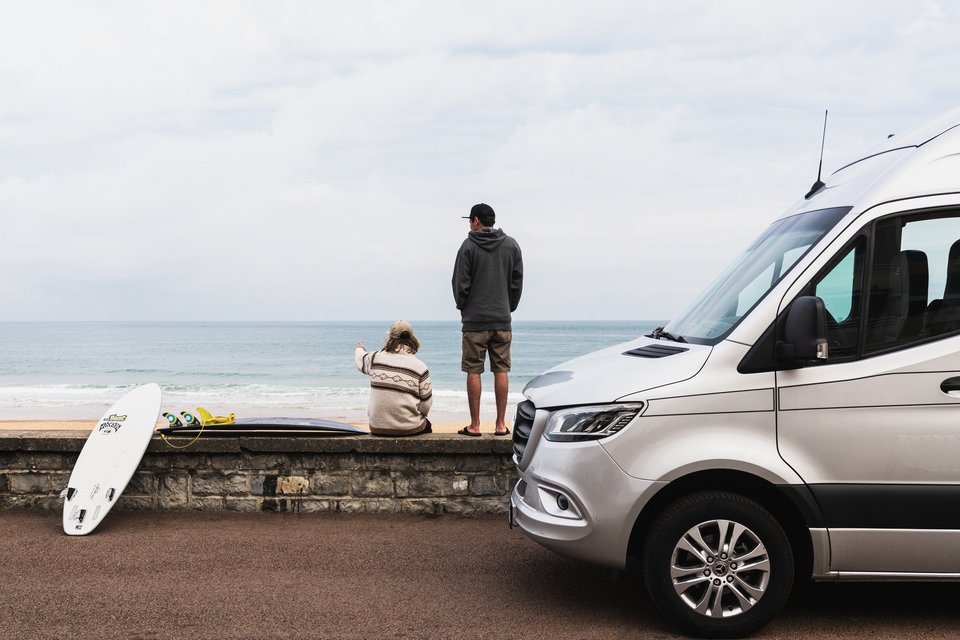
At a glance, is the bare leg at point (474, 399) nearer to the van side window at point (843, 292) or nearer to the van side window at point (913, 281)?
the van side window at point (843, 292)

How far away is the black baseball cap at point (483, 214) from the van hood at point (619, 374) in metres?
2.41

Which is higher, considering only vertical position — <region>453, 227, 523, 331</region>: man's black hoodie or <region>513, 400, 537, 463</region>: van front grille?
<region>453, 227, 523, 331</region>: man's black hoodie

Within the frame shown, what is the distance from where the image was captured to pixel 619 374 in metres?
4.64

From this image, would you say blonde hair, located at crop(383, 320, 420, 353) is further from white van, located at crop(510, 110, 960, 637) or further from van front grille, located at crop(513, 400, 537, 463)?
white van, located at crop(510, 110, 960, 637)

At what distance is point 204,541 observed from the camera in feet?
21.1

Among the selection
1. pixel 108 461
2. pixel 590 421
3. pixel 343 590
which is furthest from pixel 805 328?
pixel 108 461

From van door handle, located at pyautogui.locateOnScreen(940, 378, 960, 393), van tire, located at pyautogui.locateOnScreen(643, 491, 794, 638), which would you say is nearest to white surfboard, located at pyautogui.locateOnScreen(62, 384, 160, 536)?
van tire, located at pyautogui.locateOnScreen(643, 491, 794, 638)

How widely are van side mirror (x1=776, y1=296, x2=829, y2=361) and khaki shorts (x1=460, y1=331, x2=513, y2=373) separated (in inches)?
129

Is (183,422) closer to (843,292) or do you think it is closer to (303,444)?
(303,444)

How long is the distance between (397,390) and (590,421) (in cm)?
297

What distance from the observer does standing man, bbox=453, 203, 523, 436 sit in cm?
725

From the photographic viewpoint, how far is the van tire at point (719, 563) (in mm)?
4285

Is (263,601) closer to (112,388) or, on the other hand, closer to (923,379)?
(923,379)

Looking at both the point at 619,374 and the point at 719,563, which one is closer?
the point at 719,563
